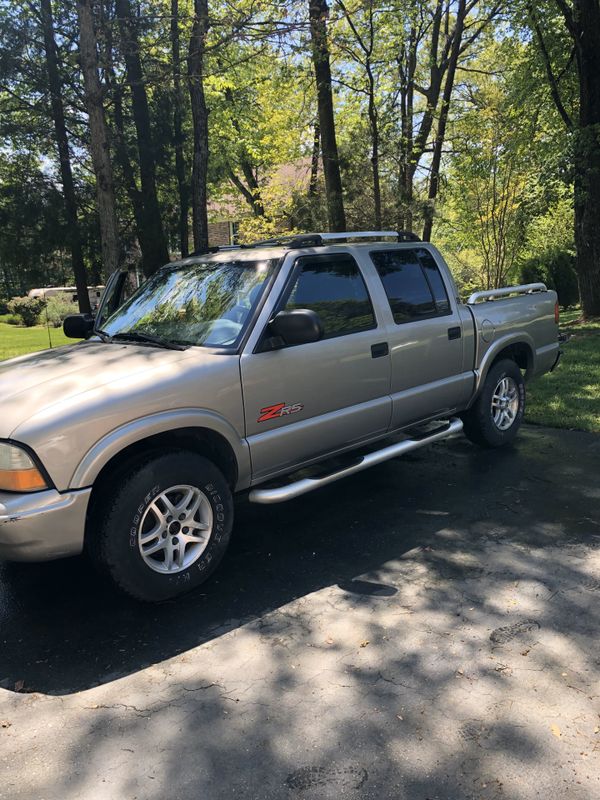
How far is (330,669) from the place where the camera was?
2.90 meters

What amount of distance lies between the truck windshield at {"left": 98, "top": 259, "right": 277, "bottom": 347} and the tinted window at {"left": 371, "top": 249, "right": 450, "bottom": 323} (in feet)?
3.66

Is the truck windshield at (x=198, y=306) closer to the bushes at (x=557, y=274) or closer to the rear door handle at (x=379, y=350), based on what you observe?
the rear door handle at (x=379, y=350)

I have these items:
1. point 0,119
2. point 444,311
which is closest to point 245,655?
point 444,311

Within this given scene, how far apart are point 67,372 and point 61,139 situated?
10883mm

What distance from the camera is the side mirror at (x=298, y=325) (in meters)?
3.73

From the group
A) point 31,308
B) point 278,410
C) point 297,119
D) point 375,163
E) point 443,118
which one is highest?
point 297,119

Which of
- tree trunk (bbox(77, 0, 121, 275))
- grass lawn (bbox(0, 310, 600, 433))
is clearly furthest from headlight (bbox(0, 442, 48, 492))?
tree trunk (bbox(77, 0, 121, 275))

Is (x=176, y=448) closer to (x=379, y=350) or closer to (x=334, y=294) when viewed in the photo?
(x=334, y=294)

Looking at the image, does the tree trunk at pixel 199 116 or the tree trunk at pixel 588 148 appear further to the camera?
the tree trunk at pixel 588 148

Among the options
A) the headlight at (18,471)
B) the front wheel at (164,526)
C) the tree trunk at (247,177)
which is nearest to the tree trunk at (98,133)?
the front wheel at (164,526)

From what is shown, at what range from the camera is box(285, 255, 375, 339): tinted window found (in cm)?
430

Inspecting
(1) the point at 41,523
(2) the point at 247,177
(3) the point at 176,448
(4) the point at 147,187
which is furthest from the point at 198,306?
(2) the point at 247,177

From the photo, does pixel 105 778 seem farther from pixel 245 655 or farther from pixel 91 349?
pixel 91 349

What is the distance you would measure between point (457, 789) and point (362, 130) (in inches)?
611
